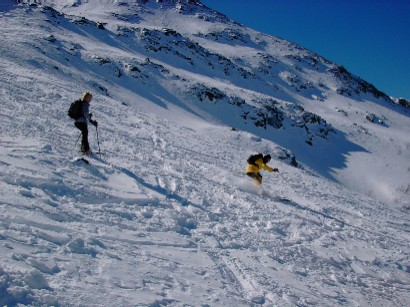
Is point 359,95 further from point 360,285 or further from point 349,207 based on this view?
point 360,285

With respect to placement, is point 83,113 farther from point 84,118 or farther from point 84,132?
point 84,132

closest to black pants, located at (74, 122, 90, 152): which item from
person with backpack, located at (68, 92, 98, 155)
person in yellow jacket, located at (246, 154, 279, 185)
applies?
person with backpack, located at (68, 92, 98, 155)

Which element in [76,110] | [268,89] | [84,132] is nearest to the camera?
[76,110]

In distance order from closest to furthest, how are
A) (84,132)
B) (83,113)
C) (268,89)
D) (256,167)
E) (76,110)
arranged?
1. (76,110)
2. (83,113)
3. (84,132)
4. (256,167)
5. (268,89)

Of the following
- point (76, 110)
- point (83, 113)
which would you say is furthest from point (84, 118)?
point (76, 110)

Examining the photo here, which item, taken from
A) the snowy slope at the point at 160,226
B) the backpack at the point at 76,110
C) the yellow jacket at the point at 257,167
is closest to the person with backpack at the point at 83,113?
the backpack at the point at 76,110

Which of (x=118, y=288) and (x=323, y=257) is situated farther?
(x=323, y=257)

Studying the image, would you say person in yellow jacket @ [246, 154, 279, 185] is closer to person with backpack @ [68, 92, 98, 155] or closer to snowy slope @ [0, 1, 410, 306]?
snowy slope @ [0, 1, 410, 306]

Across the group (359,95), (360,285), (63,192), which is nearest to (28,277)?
Result: (63,192)

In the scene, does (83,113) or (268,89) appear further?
(268,89)

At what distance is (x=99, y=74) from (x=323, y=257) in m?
37.1

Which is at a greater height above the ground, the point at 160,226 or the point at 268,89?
the point at 268,89

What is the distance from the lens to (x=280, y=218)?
978 centimetres

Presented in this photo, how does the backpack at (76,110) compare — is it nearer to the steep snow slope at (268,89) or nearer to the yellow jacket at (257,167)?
the yellow jacket at (257,167)
